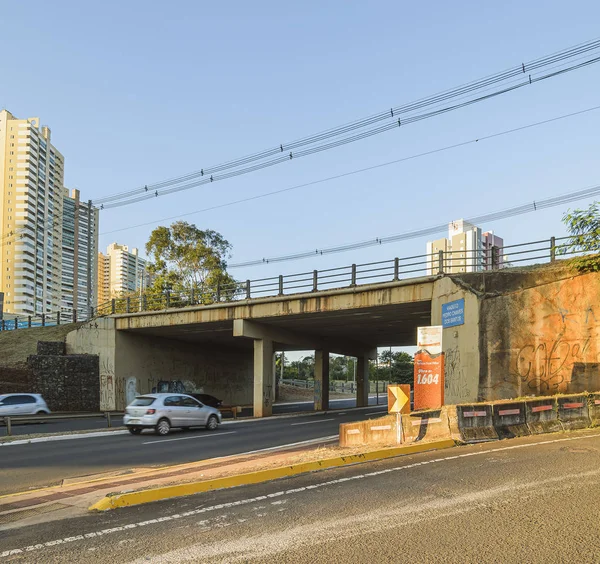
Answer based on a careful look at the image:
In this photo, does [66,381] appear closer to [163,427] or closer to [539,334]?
[163,427]

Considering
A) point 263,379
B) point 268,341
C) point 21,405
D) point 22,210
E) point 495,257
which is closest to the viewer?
point 495,257

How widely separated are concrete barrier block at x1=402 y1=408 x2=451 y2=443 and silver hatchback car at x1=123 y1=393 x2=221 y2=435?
11270 mm

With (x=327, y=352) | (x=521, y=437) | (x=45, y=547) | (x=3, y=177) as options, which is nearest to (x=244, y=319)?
(x=327, y=352)

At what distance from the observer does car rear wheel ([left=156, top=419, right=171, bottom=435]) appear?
2186cm

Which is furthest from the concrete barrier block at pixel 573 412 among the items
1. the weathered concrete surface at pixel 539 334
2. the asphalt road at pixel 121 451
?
the asphalt road at pixel 121 451

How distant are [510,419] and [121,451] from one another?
1011cm

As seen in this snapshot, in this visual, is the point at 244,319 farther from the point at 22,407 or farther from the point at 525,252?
the point at 525,252

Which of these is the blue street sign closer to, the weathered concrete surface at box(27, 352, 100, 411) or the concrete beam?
the concrete beam

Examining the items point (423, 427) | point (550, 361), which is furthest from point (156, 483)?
point (550, 361)

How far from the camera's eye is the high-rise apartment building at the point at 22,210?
153 metres

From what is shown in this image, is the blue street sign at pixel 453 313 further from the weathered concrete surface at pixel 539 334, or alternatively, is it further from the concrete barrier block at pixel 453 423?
the concrete barrier block at pixel 453 423

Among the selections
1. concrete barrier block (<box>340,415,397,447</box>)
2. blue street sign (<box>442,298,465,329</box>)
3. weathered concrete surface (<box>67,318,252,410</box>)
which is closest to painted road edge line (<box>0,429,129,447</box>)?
concrete barrier block (<box>340,415,397,447</box>)

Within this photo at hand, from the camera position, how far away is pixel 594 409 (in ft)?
52.7

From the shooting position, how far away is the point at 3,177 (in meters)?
153
